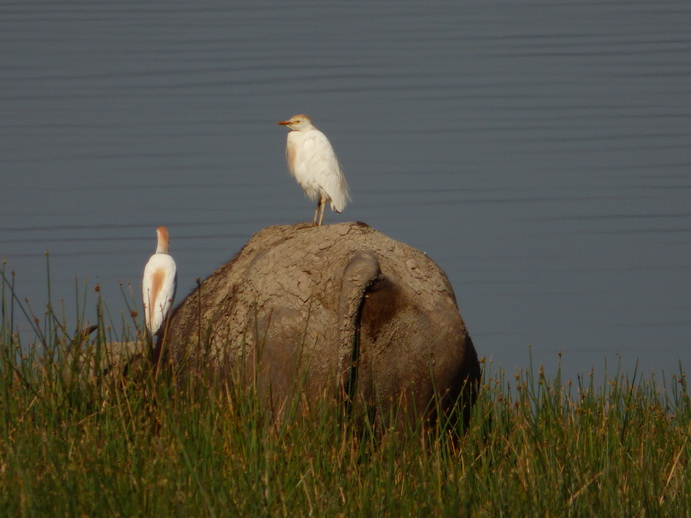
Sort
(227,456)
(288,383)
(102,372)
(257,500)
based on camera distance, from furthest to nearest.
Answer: (102,372) < (288,383) < (227,456) < (257,500)

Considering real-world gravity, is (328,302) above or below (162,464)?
above

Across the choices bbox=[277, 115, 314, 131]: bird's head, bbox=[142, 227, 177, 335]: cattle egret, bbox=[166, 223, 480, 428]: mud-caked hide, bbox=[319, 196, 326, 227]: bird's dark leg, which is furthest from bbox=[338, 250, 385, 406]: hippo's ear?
bbox=[142, 227, 177, 335]: cattle egret

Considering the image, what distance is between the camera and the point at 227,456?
15.3ft

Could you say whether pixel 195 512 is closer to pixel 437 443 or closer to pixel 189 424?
pixel 189 424

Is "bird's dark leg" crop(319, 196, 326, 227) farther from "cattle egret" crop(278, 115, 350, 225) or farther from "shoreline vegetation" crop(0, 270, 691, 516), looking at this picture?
"shoreline vegetation" crop(0, 270, 691, 516)

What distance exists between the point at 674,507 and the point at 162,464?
222 centimetres

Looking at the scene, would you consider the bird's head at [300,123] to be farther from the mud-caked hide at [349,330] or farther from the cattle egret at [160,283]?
the mud-caked hide at [349,330]

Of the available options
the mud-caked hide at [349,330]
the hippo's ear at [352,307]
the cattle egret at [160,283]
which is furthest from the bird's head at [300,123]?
the hippo's ear at [352,307]

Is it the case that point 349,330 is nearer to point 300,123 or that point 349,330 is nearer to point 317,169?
point 317,169

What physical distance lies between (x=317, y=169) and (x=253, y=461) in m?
3.78

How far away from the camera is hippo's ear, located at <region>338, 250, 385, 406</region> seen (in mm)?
4852

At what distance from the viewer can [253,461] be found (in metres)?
4.28

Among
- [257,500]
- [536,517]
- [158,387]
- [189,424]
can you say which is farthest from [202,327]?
[536,517]

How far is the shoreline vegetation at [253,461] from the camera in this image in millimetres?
4051
